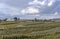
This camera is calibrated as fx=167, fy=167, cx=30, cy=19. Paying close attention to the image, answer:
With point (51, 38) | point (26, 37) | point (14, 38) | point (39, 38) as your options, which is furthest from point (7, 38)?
point (51, 38)

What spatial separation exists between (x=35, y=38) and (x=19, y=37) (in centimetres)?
345

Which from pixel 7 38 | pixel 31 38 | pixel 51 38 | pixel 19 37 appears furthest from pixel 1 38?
pixel 51 38

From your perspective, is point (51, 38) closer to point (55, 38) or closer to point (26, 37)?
point (55, 38)

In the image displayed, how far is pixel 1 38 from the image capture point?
34.3 metres

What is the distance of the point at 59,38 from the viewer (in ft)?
112

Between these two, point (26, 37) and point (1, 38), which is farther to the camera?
point (26, 37)

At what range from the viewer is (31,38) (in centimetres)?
3578

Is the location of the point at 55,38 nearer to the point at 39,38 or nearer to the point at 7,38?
the point at 39,38

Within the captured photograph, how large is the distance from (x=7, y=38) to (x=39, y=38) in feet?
22.4

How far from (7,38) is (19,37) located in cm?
257

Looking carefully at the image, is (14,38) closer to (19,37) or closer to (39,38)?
(19,37)

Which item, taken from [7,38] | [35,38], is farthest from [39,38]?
[7,38]

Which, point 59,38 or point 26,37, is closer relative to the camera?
point 59,38

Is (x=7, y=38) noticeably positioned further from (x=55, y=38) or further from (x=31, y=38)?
(x=55, y=38)
